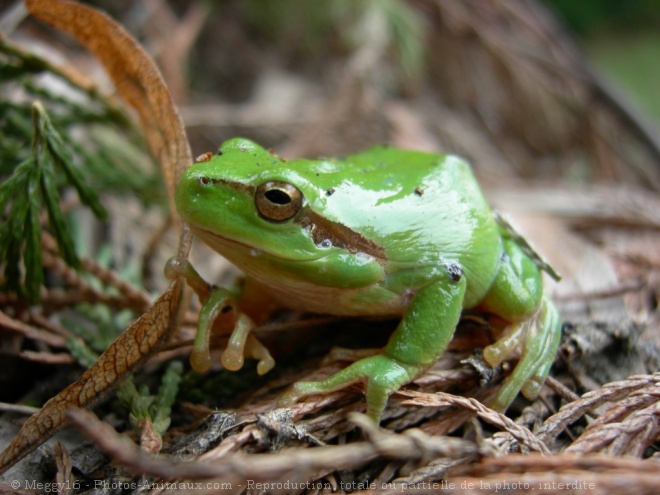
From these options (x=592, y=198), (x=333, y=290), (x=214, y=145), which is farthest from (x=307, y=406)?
(x=592, y=198)

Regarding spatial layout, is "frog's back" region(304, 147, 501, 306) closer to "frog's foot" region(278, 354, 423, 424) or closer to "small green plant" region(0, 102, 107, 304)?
"frog's foot" region(278, 354, 423, 424)

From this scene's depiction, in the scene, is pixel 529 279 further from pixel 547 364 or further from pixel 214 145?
pixel 214 145

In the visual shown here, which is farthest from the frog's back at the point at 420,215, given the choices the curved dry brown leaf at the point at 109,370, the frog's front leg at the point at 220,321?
the curved dry brown leaf at the point at 109,370

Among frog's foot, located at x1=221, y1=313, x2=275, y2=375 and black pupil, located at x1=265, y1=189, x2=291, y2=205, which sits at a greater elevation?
black pupil, located at x1=265, y1=189, x2=291, y2=205

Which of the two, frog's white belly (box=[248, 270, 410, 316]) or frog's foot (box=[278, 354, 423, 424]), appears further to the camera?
frog's white belly (box=[248, 270, 410, 316])

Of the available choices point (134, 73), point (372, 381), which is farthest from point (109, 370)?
point (134, 73)

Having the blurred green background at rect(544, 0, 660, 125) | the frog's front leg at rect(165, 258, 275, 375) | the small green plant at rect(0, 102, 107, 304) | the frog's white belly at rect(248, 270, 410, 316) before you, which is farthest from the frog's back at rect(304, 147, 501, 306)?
the blurred green background at rect(544, 0, 660, 125)

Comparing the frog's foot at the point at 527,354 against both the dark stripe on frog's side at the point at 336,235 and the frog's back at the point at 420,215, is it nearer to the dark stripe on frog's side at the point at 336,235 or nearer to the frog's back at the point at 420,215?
the frog's back at the point at 420,215
